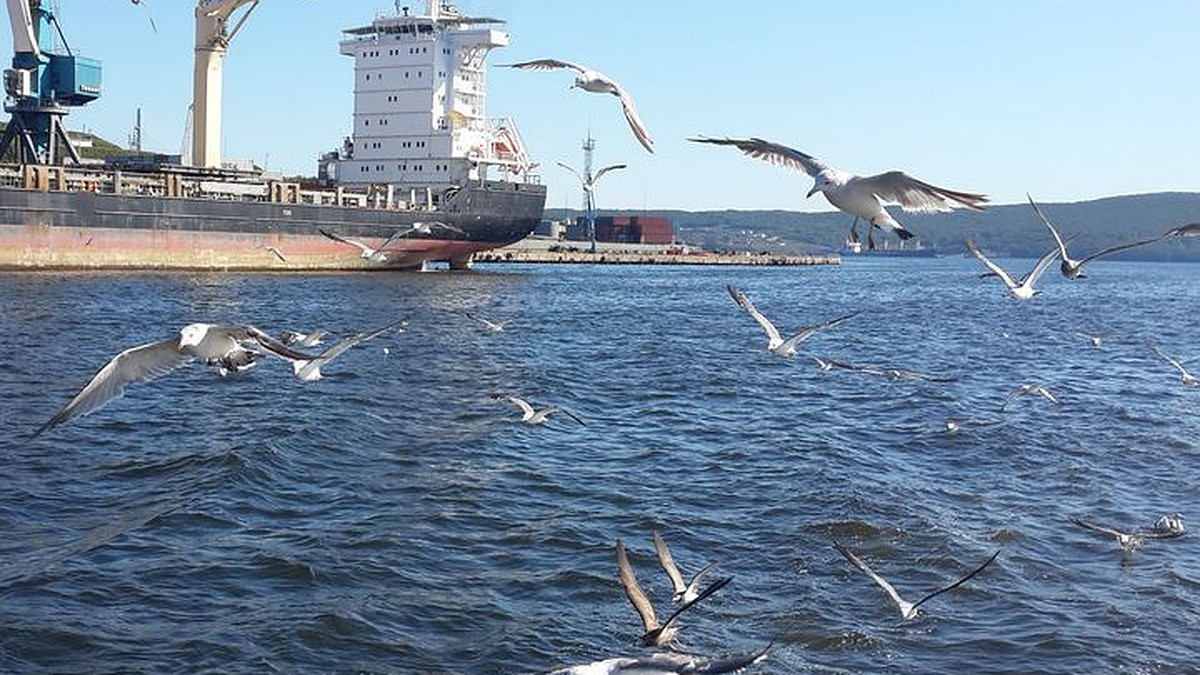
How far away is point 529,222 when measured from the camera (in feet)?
216

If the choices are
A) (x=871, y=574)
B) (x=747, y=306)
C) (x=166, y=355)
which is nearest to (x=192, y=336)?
(x=166, y=355)

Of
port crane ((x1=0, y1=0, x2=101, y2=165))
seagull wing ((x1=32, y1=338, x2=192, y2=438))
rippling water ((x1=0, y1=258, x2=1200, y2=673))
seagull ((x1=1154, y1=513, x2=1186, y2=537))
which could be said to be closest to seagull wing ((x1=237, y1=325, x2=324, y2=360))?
seagull wing ((x1=32, y1=338, x2=192, y2=438))

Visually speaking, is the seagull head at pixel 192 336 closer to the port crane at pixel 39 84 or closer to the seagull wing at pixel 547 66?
the seagull wing at pixel 547 66

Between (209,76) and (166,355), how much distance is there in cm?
5548

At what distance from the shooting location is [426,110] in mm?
67250

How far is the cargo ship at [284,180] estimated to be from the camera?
1877 inches

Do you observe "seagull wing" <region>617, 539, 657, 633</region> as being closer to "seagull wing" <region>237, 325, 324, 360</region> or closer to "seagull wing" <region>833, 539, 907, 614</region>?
"seagull wing" <region>833, 539, 907, 614</region>

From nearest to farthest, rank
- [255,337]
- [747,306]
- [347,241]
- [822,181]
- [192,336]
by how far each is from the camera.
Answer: [192,336]
[255,337]
[822,181]
[747,306]
[347,241]

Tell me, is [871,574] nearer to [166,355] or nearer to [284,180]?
[166,355]

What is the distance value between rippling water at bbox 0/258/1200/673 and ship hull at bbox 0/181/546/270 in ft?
64.6

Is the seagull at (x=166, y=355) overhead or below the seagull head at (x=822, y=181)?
below

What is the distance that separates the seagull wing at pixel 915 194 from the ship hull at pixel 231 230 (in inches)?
1165

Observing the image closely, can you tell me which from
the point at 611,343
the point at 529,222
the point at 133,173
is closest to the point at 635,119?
the point at 611,343

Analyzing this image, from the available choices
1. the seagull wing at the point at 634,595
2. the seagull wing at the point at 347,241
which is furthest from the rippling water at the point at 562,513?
the seagull wing at the point at 347,241
